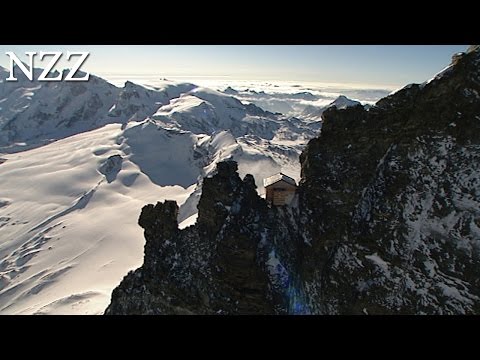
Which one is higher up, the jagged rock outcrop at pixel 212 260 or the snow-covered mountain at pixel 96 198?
the jagged rock outcrop at pixel 212 260

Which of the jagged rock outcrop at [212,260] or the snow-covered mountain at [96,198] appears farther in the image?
the snow-covered mountain at [96,198]

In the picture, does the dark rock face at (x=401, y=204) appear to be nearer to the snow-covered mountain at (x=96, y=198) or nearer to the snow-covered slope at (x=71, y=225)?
the snow-covered mountain at (x=96, y=198)

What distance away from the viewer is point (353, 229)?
1842 cm

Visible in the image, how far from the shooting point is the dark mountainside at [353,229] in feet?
51.6

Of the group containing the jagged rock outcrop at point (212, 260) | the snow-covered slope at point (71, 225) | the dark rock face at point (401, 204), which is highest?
the dark rock face at point (401, 204)

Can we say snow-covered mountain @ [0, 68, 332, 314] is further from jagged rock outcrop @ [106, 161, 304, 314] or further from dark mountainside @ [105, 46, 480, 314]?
dark mountainside @ [105, 46, 480, 314]

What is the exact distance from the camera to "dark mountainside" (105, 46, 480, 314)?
51.6 ft

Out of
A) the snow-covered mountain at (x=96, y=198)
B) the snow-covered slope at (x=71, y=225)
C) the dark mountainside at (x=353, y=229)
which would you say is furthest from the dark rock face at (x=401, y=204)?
the snow-covered slope at (x=71, y=225)

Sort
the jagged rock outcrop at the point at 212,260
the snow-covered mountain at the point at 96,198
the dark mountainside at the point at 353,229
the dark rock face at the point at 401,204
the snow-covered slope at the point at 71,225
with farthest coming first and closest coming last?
the snow-covered mountain at the point at 96,198 → the snow-covered slope at the point at 71,225 → the jagged rock outcrop at the point at 212,260 → the dark mountainside at the point at 353,229 → the dark rock face at the point at 401,204

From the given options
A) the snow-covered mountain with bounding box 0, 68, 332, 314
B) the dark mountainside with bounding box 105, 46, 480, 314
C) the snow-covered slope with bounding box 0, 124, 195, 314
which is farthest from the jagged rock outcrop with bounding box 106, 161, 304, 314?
the snow-covered slope with bounding box 0, 124, 195, 314

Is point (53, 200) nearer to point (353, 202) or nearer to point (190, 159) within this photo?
point (190, 159)

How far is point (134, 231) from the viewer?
69.8m
